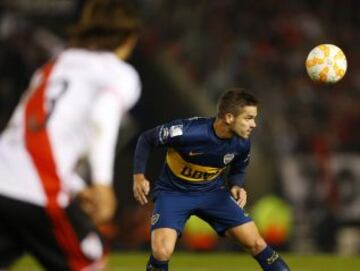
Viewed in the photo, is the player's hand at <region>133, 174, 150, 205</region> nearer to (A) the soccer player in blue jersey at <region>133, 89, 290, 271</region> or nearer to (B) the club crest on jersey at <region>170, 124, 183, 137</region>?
(A) the soccer player in blue jersey at <region>133, 89, 290, 271</region>

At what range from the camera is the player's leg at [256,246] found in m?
7.02

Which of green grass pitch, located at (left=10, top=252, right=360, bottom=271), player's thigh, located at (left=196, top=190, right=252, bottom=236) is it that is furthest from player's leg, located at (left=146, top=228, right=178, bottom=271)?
green grass pitch, located at (left=10, top=252, right=360, bottom=271)

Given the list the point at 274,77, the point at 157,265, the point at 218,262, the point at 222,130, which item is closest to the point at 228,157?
the point at 222,130

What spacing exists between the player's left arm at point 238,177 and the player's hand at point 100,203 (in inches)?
123

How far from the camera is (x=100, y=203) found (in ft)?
12.8

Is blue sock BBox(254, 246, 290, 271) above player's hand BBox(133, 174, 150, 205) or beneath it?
beneath

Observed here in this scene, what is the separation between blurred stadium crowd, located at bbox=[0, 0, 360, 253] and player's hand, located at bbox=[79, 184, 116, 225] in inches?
382

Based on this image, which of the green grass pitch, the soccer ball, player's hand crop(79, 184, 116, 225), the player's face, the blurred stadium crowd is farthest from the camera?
the blurred stadium crowd

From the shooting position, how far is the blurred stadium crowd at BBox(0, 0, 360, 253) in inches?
539

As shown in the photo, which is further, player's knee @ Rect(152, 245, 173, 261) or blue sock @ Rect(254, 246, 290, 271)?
blue sock @ Rect(254, 246, 290, 271)

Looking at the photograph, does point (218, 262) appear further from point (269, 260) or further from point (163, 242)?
point (163, 242)

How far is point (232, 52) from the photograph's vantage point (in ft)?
49.0

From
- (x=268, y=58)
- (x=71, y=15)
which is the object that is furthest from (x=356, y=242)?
(x=71, y=15)

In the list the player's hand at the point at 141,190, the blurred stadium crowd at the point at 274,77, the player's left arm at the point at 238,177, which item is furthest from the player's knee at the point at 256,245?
the blurred stadium crowd at the point at 274,77
